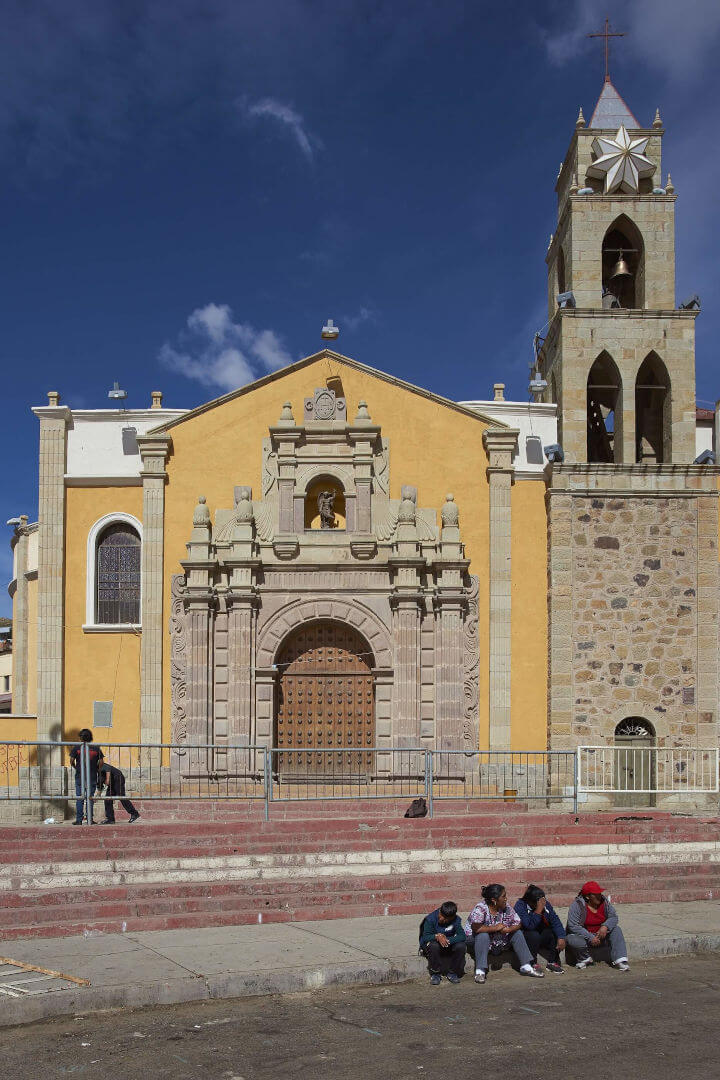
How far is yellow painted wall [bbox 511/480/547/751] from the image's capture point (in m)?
20.4

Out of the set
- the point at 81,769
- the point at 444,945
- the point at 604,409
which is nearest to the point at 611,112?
the point at 604,409

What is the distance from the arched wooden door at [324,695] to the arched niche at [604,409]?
635 cm

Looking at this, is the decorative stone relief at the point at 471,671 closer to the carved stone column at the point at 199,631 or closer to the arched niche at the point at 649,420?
the carved stone column at the point at 199,631

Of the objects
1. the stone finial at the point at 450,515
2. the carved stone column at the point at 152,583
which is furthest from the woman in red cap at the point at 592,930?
the carved stone column at the point at 152,583

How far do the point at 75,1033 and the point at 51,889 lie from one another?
4.33 metres

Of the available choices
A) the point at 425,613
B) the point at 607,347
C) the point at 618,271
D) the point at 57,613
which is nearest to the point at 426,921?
the point at 425,613

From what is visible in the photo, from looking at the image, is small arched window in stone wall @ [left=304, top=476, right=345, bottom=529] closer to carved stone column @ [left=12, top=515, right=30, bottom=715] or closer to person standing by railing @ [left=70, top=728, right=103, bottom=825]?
person standing by railing @ [left=70, top=728, right=103, bottom=825]

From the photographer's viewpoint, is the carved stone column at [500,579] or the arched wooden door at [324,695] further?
the arched wooden door at [324,695]

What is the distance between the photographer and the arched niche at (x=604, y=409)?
2139 centimetres

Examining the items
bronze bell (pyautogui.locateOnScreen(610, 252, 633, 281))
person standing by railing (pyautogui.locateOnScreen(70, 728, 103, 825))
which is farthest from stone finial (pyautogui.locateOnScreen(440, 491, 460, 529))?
person standing by railing (pyautogui.locateOnScreen(70, 728, 103, 825))

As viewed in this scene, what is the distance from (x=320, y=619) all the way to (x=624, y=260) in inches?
376

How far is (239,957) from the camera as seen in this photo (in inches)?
401

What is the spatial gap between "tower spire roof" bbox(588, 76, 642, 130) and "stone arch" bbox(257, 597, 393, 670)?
10896mm

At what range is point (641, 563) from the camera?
66.9 feet
